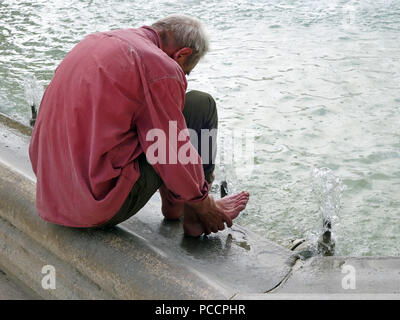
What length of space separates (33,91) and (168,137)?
11.5 feet

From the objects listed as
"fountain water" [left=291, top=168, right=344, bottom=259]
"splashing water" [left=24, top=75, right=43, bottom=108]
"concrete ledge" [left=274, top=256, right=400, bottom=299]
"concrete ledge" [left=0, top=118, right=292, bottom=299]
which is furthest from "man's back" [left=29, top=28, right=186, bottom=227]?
"splashing water" [left=24, top=75, right=43, bottom=108]

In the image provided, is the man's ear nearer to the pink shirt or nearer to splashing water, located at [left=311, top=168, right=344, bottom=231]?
the pink shirt

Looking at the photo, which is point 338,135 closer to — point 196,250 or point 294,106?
point 294,106

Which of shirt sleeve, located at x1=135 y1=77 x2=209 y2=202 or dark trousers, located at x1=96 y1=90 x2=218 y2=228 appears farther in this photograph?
dark trousers, located at x1=96 y1=90 x2=218 y2=228

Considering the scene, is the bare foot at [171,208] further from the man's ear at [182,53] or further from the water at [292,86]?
the water at [292,86]

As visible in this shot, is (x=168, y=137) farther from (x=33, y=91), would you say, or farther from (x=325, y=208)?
(x=33, y=91)

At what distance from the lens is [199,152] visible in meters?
2.72

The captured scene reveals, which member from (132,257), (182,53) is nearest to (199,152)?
(182,53)

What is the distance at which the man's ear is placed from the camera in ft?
7.83

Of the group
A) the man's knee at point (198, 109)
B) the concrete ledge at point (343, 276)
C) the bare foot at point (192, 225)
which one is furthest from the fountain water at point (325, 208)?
the man's knee at point (198, 109)

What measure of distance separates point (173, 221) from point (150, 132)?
790 millimetres

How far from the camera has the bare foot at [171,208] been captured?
9.05 ft

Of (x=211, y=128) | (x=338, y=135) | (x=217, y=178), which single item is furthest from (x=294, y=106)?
(x=211, y=128)

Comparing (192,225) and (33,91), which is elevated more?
(192,225)
